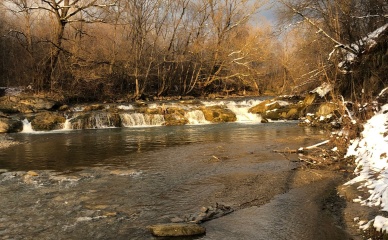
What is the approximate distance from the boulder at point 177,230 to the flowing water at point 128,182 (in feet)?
0.45

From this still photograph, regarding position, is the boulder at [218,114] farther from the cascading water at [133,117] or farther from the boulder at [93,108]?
the boulder at [93,108]

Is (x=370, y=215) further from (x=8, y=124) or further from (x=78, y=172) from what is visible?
(x=8, y=124)

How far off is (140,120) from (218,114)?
499cm

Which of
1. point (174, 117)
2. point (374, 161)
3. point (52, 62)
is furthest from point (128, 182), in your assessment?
point (52, 62)

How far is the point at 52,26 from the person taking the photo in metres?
28.5

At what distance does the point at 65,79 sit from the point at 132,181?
21620 millimetres

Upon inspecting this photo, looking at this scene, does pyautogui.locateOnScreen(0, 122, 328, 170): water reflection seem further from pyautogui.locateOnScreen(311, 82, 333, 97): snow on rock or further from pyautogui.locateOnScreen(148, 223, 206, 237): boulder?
pyautogui.locateOnScreen(148, 223, 206, 237): boulder

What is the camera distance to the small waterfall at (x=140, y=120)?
21797 millimetres

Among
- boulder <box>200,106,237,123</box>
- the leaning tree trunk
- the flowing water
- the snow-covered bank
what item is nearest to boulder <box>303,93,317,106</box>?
boulder <box>200,106,237,123</box>

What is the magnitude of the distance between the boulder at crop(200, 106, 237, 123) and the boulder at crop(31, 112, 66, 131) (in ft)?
28.2

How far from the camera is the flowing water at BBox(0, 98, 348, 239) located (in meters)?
5.62

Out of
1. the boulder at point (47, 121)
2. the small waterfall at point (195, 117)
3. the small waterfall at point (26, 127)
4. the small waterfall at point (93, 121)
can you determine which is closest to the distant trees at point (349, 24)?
the small waterfall at point (195, 117)

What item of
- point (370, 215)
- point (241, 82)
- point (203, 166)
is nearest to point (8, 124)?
point (203, 166)

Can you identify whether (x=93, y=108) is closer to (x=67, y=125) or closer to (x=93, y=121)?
(x=93, y=121)
